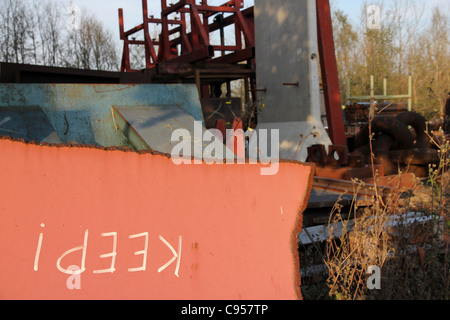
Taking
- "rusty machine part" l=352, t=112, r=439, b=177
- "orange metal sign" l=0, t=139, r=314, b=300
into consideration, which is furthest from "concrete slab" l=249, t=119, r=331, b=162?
"orange metal sign" l=0, t=139, r=314, b=300

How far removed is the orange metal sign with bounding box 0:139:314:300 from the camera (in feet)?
5.48

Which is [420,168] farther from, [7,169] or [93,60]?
[93,60]

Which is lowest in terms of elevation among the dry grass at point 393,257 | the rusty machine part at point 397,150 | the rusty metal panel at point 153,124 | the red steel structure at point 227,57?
the dry grass at point 393,257

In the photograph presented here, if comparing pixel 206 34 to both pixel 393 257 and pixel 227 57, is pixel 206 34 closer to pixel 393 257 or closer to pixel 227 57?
pixel 227 57

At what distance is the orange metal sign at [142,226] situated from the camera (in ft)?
5.48

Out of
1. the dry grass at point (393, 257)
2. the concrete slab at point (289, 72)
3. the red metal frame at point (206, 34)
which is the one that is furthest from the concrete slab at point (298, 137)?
the dry grass at point (393, 257)

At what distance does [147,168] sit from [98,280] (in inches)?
18.3

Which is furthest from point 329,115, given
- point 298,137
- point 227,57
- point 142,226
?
point 142,226

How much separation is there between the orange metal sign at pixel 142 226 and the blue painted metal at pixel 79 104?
1939 millimetres

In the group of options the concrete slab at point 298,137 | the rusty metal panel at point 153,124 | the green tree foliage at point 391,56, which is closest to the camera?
the rusty metal panel at point 153,124

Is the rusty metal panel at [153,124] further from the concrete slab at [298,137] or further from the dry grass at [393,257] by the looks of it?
the concrete slab at [298,137]

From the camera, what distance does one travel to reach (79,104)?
367 cm
